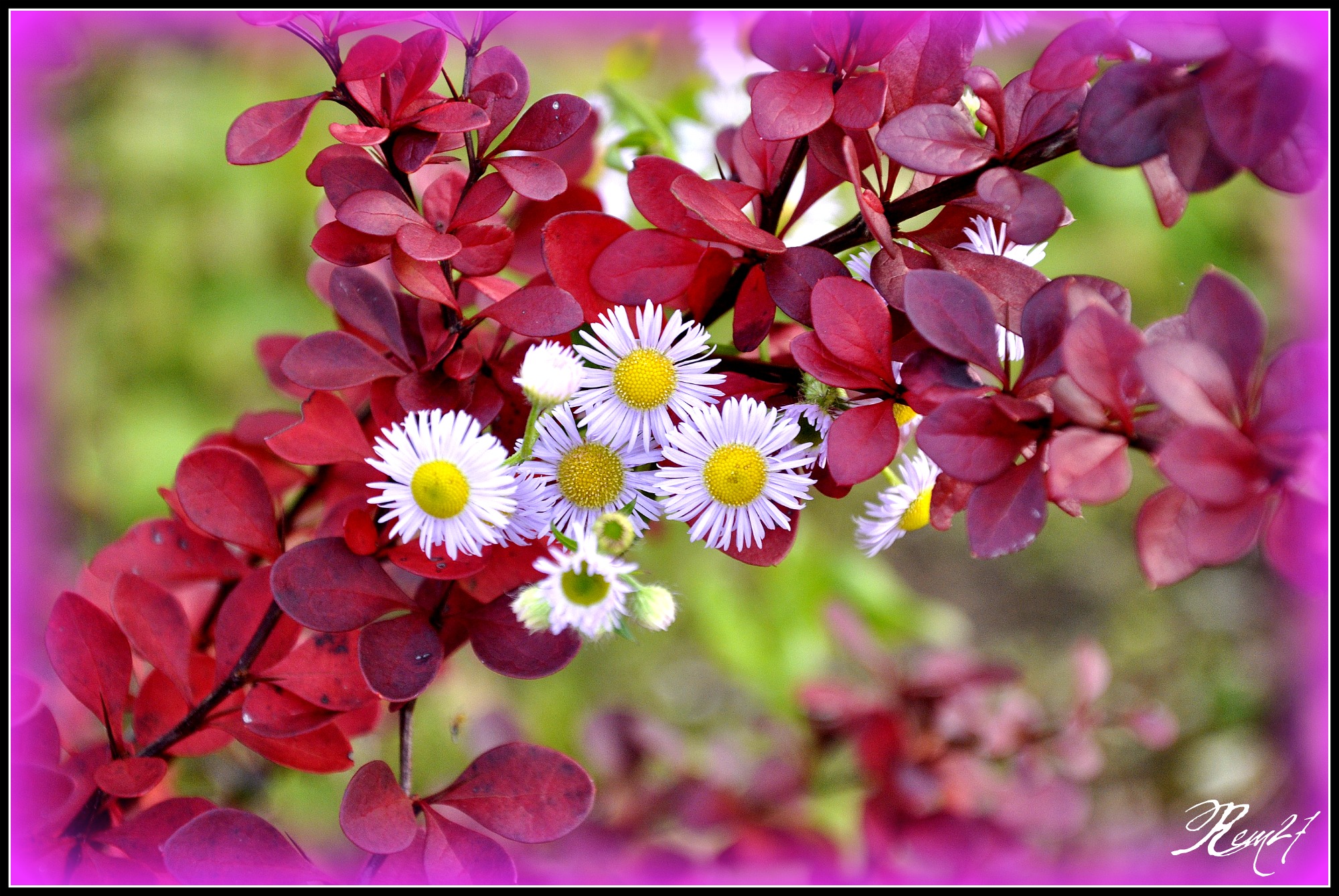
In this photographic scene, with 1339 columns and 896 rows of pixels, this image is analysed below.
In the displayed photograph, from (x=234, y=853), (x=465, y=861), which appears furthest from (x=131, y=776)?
(x=465, y=861)

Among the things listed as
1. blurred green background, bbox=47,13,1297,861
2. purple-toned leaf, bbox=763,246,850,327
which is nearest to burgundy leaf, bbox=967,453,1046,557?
purple-toned leaf, bbox=763,246,850,327

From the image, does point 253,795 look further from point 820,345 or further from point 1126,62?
point 1126,62

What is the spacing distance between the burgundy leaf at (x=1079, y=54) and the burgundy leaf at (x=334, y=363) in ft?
1.07

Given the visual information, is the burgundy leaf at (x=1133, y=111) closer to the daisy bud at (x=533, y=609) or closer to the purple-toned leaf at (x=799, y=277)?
the purple-toned leaf at (x=799, y=277)

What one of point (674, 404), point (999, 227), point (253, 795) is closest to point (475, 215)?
point (674, 404)

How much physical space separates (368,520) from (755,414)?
0.20 m

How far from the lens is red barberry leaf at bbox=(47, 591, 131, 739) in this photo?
470 mm

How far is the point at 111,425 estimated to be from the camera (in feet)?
4.50

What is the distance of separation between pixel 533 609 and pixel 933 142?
265 mm

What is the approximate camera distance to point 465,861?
0.44m

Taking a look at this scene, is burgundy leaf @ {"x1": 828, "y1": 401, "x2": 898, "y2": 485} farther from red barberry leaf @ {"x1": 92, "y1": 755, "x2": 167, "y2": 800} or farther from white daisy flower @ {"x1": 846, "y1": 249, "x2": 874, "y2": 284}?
red barberry leaf @ {"x1": 92, "y1": 755, "x2": 167, "y2": 800}
